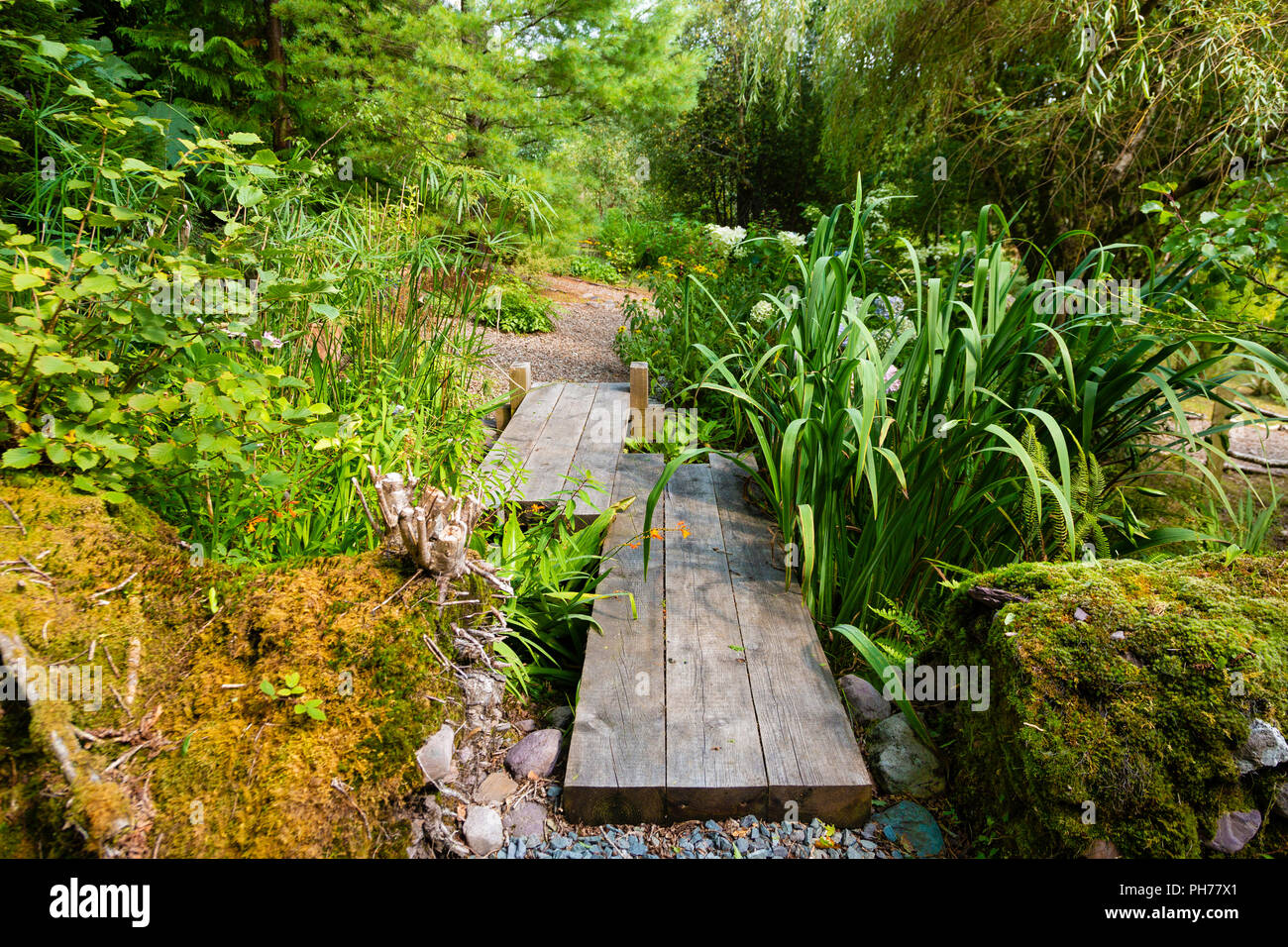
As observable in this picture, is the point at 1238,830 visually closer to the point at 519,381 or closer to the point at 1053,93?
the point at 519,381

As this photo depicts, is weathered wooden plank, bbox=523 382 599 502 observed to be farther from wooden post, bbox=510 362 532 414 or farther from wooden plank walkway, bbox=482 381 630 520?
wooden post, bbox=510 362 532 414

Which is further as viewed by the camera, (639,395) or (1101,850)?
(639,395)

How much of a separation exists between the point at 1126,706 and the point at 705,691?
37.0 inches

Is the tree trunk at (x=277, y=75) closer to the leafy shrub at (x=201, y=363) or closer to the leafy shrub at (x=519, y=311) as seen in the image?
the leafy shrub at (x=519, y=311)

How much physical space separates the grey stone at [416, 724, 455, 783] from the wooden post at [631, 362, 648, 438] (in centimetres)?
243

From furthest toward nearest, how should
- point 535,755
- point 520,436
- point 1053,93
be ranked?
point 1053,93 → point 520,436 → point 535,755

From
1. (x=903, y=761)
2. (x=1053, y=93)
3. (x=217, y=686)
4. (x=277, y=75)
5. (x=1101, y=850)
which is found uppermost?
(x=1053, y=93)

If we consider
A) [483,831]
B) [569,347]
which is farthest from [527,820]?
[569,347]

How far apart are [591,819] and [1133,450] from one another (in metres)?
2.01

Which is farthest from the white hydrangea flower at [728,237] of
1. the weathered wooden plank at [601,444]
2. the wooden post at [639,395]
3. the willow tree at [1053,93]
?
the wooden post at [639,395]

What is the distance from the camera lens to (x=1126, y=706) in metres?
1.52

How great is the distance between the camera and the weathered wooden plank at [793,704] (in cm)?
164

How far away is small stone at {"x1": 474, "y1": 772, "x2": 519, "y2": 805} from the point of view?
1.72 meters

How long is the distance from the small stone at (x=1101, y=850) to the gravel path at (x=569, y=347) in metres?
3.53
